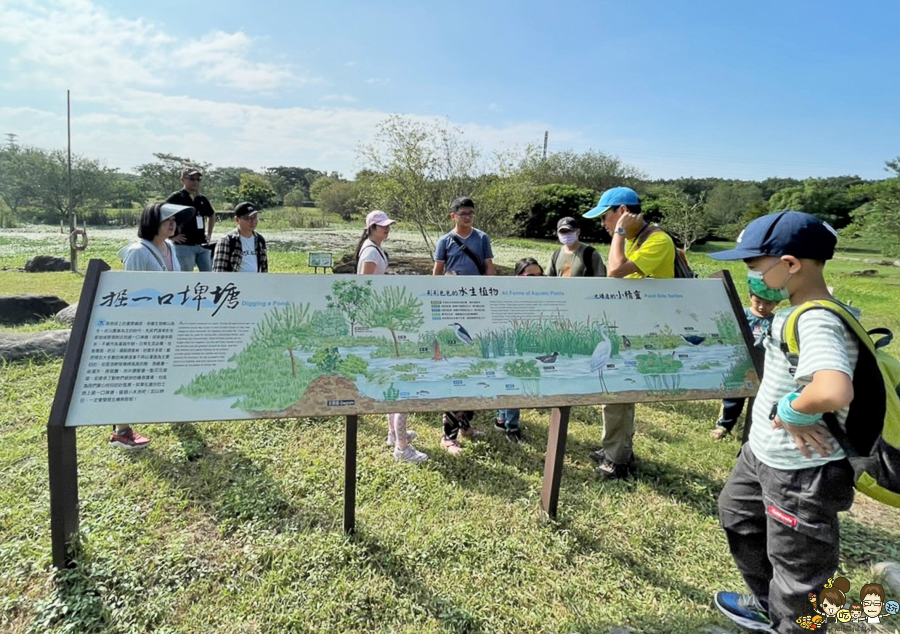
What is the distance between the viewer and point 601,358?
2.50 meters

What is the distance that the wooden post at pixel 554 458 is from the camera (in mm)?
2518

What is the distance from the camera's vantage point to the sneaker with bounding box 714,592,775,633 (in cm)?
198

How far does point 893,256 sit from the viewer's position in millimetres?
20969

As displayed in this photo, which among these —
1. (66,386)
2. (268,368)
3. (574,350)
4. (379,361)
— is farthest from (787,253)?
(66,386)

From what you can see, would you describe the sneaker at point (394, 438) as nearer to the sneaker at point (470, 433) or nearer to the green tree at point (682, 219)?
the sneaker at point (470, 433)

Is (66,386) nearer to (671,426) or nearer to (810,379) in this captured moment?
(810,379)

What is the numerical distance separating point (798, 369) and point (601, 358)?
1.10 m

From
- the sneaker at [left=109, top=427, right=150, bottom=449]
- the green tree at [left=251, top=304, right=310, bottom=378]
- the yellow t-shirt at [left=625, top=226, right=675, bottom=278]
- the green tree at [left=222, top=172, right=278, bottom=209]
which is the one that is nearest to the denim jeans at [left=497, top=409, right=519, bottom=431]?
the yellow t-shirt at [left=625, top=226, right=675, bottom=278]

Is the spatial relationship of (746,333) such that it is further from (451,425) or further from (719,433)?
(451,425)

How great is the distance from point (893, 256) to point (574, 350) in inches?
1055

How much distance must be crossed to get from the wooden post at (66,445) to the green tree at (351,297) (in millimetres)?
1018

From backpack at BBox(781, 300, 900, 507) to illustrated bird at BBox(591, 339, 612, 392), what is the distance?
1.04 m
